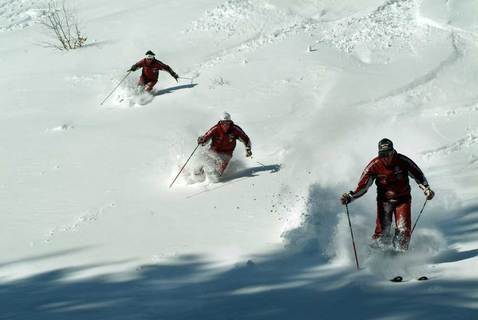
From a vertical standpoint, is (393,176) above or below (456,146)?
below

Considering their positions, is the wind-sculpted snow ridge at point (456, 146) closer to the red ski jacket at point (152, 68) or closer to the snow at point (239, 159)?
the snow at point (239, 159)

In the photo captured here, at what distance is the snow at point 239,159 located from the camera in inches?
280

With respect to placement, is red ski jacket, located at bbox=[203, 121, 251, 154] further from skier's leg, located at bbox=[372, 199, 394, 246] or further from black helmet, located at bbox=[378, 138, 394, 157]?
black helmet, located at bbox=[378, 138, 394, 157]

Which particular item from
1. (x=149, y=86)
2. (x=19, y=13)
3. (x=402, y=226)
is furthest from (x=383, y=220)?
(x=19, y=13)

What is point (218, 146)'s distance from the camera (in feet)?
38.0

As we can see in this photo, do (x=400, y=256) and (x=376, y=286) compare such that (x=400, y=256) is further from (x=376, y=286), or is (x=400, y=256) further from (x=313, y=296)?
(x=313, y=296)

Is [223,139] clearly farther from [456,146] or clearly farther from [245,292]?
[245,292]

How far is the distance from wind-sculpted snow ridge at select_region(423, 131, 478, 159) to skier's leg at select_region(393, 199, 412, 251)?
174 inches

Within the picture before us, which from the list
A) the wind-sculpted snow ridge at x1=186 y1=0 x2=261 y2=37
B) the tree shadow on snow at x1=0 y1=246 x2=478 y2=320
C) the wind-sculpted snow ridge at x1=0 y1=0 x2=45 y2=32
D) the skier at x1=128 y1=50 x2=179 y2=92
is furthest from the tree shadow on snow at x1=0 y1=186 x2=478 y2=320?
the wind-sculpted snow ridge at x1=0 y1=0 x2=45 y2=32

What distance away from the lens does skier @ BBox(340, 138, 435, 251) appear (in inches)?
316

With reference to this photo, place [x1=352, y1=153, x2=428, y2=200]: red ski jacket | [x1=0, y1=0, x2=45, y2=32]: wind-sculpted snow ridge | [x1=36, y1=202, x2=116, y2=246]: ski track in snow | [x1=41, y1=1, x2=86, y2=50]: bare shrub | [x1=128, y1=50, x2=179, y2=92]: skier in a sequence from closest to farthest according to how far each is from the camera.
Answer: [x1=352, y1=153, x2=428, y2=200]: red ski jacket
[x1=36, y1=202, x2=116, y2=246]: ski track in snow
[x1=128, y1=50, x2=179, y2=92]: skier
[x1=41, y1=1, x2=86, y2=50]: bare shrub
[x1=0, y1=0, x2=45, y2=32]: wind-sculpted snow ridge

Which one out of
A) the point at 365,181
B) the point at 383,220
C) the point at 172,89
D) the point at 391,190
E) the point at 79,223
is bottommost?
the point at 383,220

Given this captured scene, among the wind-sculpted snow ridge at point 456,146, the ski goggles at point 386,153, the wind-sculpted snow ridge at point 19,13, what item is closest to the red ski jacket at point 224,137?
the wind-sculpted snow ridge at point 456,146

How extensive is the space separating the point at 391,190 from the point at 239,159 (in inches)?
182
